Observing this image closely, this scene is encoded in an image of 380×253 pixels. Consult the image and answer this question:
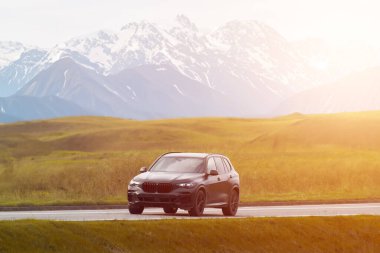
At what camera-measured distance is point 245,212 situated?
110 ft

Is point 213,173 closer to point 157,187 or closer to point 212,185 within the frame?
point 212,185

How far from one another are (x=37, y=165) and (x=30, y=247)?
60423 millimetres

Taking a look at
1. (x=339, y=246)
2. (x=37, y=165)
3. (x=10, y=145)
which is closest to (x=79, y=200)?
(x=339, y=246)

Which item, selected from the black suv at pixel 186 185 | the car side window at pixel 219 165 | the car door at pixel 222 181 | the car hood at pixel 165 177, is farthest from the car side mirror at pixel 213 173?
the car side window at pixel 219 165

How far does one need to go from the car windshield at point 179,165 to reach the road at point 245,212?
149cm

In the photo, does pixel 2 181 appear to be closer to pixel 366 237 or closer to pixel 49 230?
→ pixel 366 237

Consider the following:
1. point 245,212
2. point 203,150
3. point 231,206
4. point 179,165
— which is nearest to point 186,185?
point 179,165

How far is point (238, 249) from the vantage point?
2392 centimetres

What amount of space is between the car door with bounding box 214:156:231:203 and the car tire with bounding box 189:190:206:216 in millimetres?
1102

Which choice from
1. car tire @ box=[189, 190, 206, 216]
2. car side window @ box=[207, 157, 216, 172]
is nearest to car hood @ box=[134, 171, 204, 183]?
car tire @ box=[189, 190, 206, 216]

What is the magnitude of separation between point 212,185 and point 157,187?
6.69 feet

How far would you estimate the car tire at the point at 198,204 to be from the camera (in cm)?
2711

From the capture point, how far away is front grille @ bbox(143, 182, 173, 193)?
1054 inches

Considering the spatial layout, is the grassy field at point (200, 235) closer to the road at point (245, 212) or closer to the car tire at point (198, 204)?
the car tire at point (198, 204)
